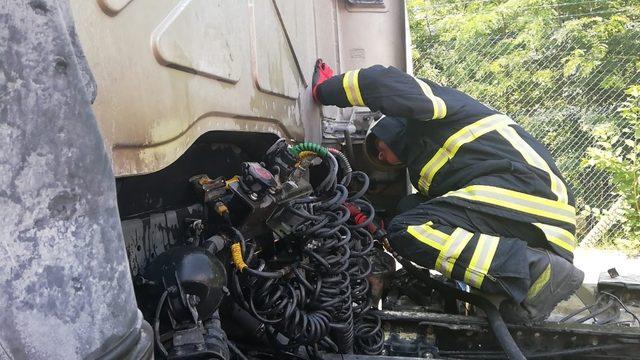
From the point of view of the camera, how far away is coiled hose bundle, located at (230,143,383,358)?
1815 mm

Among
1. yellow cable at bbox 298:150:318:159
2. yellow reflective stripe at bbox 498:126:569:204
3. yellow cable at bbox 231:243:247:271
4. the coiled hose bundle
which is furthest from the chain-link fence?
yellow cable at bbox 231:243:247:271

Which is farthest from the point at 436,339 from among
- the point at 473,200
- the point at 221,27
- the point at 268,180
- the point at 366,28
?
the point at 366,28

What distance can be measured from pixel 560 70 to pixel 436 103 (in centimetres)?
534

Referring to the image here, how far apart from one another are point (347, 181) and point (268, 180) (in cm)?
59

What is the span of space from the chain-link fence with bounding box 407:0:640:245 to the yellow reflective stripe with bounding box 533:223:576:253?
14.1 ft

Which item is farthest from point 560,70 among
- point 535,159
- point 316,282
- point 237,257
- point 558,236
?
point 237,257

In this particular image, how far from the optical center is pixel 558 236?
2393 mm

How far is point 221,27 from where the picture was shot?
1.49 m

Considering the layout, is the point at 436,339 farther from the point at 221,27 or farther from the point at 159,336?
the point at 221,27

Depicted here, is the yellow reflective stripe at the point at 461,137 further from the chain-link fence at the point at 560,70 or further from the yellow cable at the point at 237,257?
the chain-link fence at the point at 560,70

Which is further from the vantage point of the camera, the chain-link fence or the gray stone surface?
the chain-link fence

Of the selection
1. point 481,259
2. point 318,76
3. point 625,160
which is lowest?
point 625,160

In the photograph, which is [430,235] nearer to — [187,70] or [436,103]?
[436,103]

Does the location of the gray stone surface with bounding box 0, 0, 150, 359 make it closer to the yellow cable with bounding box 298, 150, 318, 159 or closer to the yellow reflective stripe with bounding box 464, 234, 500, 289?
the yellow cable with bounding box 298, 150, 318, 159
